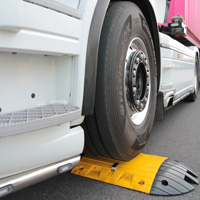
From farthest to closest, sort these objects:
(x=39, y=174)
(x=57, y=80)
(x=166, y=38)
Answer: (x=166, y=38), (x=57, y=80), (x=39, y=174)

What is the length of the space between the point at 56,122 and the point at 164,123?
278 centimetres

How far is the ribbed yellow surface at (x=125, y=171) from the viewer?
62.6 inches

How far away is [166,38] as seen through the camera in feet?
8.60

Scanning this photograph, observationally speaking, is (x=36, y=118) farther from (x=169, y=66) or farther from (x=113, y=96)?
(x=169, y=66)

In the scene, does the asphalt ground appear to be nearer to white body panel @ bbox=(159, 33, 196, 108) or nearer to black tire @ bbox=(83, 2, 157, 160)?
black tire @ bbox=(83, 2, 157, 160)

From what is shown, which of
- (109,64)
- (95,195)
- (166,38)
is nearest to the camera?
(109,64)

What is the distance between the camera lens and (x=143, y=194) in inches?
60.2

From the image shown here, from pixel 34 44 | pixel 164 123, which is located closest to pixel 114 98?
pixel 34 44

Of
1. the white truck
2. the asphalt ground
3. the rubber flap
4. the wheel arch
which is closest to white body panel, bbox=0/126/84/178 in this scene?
the white truck

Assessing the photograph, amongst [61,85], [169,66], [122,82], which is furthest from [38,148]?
[169,66]

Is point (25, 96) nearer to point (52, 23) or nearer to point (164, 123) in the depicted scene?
point (52, 23)

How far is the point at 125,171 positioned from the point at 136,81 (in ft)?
2.29

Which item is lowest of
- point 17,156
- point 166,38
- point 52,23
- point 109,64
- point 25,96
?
point 17,156

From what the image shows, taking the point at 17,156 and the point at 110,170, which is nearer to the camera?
the point at 17,156
